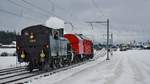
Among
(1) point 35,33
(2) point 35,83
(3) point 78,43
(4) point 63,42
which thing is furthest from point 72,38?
(2) point 35,83

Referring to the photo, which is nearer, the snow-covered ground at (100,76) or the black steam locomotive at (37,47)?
the snow-covered ground at (100,76)

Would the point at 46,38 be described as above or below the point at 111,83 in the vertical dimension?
above

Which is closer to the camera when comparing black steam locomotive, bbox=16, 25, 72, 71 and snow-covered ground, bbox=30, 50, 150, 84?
snow-covered ground, bbox=30, 50, 150, 84

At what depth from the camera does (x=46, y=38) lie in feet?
80.2

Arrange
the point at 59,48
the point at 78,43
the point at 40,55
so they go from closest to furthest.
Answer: the point at 40,55 → the point at 59,48 → the point at 78,43

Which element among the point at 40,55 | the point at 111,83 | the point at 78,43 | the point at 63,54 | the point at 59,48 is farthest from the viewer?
the point at 78,43

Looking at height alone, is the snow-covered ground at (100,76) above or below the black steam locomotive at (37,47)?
below

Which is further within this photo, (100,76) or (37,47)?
(37,47)

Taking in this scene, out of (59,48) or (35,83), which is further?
(59,48)

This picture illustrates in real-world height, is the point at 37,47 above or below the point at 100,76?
above

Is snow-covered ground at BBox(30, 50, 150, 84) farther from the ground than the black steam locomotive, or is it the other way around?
Answer: the black steam locomotive

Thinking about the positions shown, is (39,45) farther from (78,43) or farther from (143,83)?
(78,43)

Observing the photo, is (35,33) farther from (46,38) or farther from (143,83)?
(143,83)

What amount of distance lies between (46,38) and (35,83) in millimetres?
8233
